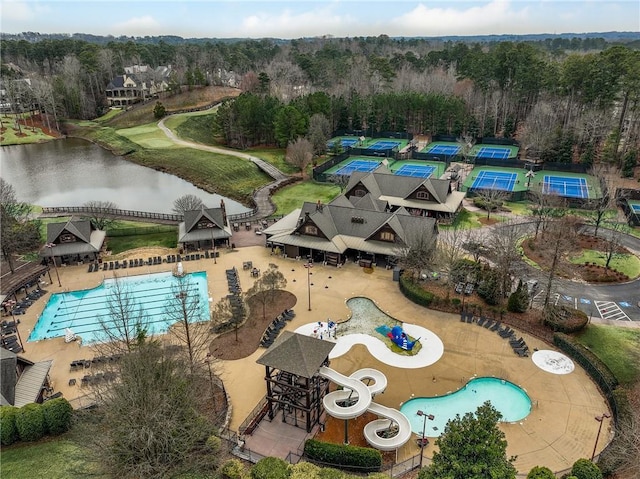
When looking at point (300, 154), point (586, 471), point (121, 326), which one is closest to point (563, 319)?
point (586, 471)

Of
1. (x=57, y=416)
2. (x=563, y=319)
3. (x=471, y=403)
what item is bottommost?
(x=471, y=403)

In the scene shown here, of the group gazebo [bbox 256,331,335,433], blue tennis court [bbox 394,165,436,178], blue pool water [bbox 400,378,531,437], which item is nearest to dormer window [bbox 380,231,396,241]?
blue pool water [bbox 400,378,531,437]

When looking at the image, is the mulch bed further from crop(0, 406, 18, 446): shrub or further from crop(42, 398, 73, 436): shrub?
crop(0, 406, 18, 446): shrub

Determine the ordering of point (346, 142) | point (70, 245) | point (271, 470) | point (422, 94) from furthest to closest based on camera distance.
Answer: point (346, 142) → point (422, 94) → point (70, 245) → point (271, 470)

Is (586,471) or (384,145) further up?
(586,471)

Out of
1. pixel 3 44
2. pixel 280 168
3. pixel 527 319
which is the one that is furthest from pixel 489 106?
pixel 3 44

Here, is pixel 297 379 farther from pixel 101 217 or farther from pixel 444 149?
pixel 444 149

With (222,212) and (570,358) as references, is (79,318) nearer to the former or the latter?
(222,212)
